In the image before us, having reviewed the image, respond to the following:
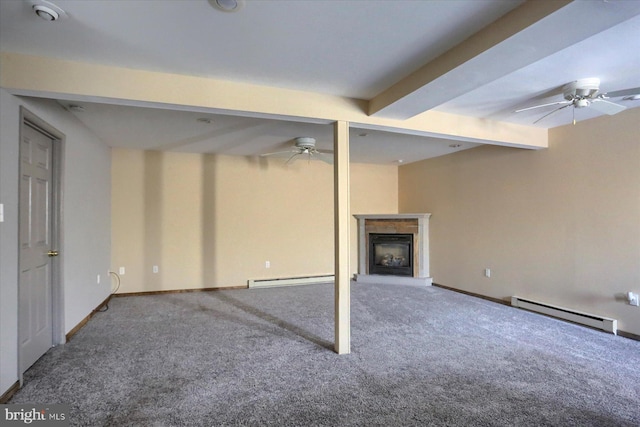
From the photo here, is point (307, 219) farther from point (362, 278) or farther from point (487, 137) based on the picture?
point (487, 137)

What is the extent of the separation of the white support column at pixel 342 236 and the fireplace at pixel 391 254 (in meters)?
→ 3.32

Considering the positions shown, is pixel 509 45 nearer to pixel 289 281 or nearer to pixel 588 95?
pixel 588 95

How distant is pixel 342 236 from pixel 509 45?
1866 millimetres

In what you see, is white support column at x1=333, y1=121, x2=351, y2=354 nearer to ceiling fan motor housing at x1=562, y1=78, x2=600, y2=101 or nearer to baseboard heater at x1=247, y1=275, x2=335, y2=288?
ceiling fan motor housing at x1=562, y1=78, x2=600, y2=101

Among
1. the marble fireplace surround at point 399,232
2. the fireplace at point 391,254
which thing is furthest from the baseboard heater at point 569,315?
the fireplace at point 391,254

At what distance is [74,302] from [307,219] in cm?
371

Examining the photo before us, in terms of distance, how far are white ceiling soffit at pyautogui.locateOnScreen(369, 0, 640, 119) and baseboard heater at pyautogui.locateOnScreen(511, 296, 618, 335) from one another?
293cm

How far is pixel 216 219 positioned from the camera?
18.1 feet

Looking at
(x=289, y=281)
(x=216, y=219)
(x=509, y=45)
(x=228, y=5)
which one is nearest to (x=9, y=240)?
(x=228, y=5)

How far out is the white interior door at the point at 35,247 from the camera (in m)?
2.48

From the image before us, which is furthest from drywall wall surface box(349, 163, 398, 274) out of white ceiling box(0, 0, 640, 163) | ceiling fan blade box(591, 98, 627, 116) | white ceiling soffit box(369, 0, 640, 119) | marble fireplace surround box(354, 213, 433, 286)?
ceiling fan blade box(591, 98, 627, 116)

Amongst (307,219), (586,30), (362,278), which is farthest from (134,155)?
(586,30)
